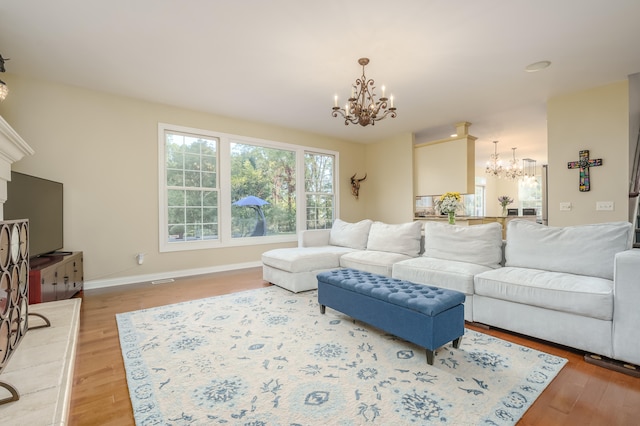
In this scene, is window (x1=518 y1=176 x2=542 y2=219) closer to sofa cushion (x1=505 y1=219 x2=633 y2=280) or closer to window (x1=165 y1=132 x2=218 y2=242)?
sofa cushion (x1=505 y1=219 x2=633 y2=280)

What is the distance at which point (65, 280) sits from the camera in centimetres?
322

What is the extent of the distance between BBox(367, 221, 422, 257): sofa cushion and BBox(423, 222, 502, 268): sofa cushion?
0.22 metres

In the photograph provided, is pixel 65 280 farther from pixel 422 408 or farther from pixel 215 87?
pixel 422 408

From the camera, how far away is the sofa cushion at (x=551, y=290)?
201 centimetres

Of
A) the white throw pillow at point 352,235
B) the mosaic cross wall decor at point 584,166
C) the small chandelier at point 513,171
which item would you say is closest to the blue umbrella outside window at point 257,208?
the white throw pillow at point 352,235

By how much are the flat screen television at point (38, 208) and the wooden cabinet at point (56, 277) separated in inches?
6.6

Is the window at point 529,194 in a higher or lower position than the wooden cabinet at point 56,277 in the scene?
higher

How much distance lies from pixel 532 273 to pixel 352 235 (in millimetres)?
2368

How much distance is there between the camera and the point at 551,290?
219 centimetres

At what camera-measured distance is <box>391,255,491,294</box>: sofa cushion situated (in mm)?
2688

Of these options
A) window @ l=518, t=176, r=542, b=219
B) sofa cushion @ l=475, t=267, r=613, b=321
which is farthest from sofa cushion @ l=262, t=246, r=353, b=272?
window @ l=518, t=176, r=542, b=219

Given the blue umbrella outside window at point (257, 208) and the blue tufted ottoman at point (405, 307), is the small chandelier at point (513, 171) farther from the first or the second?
the blue tufted ottoman at point (405, 307)

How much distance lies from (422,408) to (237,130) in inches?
198

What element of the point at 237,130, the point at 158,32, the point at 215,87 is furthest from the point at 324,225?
the point at 158,32
